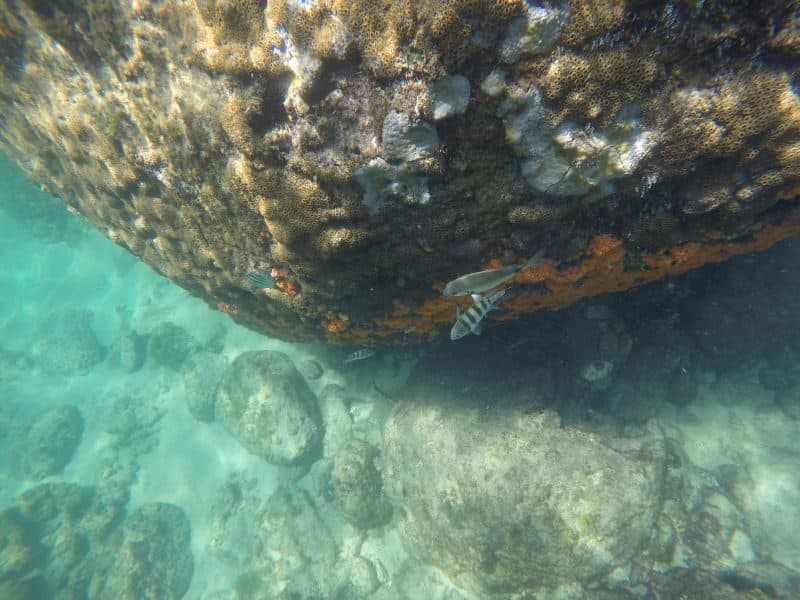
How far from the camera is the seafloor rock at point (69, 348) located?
16.5m

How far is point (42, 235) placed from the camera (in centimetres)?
1952

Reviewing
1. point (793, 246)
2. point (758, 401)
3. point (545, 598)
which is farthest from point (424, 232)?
point (758, 401)

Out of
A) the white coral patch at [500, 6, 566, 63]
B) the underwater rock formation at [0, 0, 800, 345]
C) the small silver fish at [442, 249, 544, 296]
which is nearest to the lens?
the white coral patch at [500, 6, 566, 63]

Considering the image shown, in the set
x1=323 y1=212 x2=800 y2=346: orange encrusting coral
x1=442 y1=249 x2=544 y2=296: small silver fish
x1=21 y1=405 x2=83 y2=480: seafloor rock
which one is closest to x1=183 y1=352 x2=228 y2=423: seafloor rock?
x1=21 y1=405 x2=83 y2=480: seafloor rock

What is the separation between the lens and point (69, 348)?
16672 millimetres

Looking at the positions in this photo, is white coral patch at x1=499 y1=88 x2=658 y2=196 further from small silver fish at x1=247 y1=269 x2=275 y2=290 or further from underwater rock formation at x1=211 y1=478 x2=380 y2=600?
underwater rock formation at x1=211 y1=478 x2=380 y2=600

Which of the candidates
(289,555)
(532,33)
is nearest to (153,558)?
(289,555)

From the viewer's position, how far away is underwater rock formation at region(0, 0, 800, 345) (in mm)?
2268

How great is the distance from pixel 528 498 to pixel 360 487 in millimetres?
3927

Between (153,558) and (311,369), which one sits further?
(153,558)

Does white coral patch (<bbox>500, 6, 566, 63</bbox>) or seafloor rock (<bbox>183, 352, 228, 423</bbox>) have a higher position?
white coral patch (<bbox>500, 6, 566, 63</bbox>)

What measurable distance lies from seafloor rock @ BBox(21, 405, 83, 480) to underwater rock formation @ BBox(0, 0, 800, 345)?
14.3m

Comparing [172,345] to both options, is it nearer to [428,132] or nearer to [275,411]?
[275,411]

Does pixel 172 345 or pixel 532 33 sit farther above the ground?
pixel 532 33
